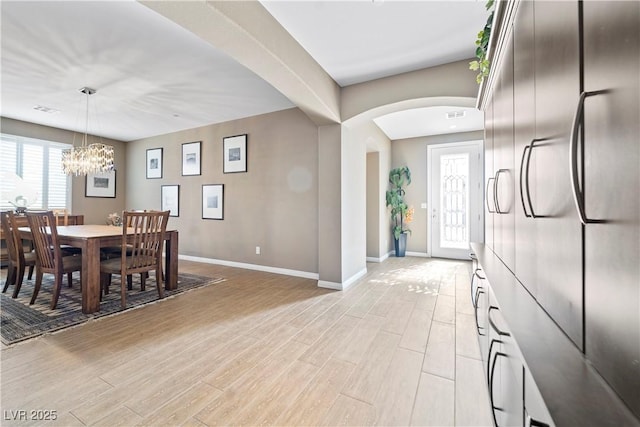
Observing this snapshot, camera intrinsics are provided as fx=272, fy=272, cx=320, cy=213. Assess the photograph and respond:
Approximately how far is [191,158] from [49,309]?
3.49m

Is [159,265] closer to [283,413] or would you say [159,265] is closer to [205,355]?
[205,355]

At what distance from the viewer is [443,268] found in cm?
490

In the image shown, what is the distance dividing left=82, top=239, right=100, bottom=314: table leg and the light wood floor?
0.31 m

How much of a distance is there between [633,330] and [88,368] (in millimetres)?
2702

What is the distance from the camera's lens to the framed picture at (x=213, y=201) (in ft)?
17.0

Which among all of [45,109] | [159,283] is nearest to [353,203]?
[159,283]

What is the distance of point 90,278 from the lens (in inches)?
107

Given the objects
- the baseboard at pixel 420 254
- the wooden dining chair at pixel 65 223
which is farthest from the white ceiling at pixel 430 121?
the wooden dining chair at pixel 65 223

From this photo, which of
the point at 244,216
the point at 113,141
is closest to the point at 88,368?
the point at 244,216

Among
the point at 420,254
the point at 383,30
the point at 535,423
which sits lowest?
the point at 420,254

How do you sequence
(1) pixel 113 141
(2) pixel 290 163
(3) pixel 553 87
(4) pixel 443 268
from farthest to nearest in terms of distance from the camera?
(1) pixel 113 141, (4) pixel 443 268, (2) pixel 290 163, (3) pixel 553 87

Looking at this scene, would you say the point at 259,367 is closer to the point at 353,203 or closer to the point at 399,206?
the point at 353,203

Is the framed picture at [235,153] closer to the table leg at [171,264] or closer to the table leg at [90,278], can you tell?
the table leg at [171,264]

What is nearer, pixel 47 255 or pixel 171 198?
pixel 47 255
